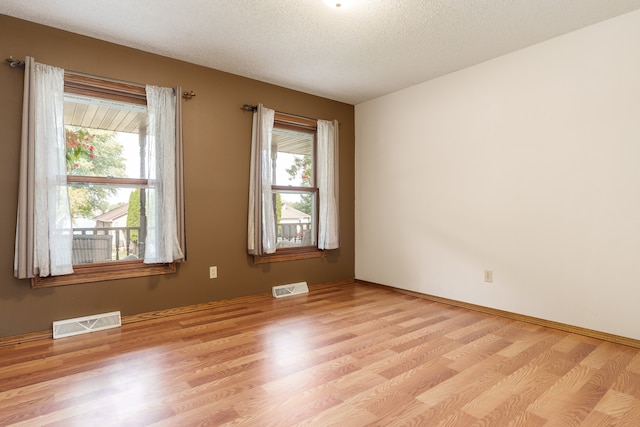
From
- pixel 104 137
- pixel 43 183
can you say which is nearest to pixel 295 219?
pixel 104 137

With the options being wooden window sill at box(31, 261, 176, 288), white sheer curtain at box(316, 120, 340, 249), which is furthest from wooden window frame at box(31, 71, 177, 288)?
white sheer curtain at box(316, 120, 340, 249)

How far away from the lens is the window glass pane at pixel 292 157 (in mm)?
4344

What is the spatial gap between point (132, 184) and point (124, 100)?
75cm

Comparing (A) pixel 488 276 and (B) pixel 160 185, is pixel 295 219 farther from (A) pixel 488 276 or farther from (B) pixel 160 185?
(A) pixel 488 276

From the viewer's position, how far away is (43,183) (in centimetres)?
275

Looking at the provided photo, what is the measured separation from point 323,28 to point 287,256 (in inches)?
98.0

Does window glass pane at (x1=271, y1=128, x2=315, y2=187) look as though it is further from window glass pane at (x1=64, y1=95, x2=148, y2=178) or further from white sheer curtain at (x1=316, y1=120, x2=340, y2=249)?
window glass pane at (x1=64, y1=95, x2=148, y2=178)

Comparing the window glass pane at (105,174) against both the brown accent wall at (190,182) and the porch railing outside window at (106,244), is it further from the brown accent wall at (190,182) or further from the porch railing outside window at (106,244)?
the brown accent wall at (190,182)

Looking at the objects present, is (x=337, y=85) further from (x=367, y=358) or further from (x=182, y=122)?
(x=367, y=358)

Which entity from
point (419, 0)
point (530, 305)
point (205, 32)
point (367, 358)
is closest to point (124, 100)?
point (205, 32)

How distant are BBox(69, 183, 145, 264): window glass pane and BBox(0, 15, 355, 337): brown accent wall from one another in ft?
0.91

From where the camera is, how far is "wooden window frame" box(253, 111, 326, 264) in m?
4.18

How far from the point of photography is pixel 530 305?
126 inches

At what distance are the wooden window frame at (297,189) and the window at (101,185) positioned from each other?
43.9 inches
